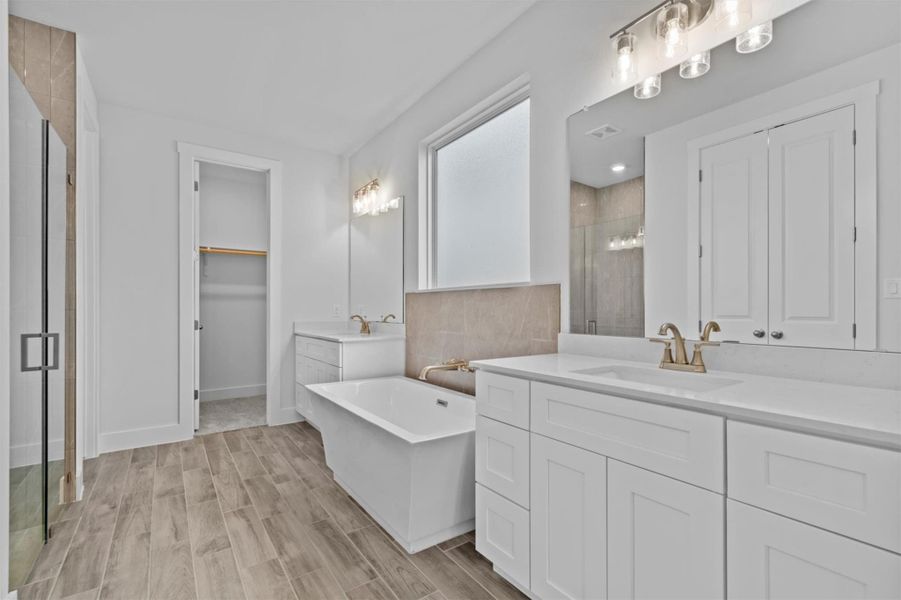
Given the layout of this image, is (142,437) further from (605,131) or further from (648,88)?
(648,88)

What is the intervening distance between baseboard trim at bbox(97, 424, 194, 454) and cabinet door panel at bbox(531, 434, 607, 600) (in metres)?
3.19

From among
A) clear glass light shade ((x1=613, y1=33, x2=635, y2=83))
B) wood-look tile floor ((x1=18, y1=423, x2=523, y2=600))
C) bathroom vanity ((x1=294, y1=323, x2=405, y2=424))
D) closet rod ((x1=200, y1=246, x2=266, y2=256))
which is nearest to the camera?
wood-look tile floor ((x1=18, y1=423, x2=523, y2=600))

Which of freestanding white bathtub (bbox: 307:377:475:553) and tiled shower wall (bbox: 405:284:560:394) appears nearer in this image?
freestanding white bathtub (bbox: 307:377:475:553)

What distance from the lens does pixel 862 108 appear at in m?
1.17

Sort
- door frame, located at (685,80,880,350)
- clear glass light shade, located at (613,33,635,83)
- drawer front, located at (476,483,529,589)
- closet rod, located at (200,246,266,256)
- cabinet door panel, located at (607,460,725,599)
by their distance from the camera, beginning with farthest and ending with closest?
closet rod, located at (200,246,266,256)
clear glass light shade, located at (613,33,635,83)
drawer front, located at (476,483,529,589)
door frame, located at (685,80,880,350)
cabinet door panel, located at (607,460,725,599)

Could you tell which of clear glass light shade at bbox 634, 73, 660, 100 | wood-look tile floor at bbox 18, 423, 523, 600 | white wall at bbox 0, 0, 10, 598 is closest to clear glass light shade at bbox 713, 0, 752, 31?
clear glass light shade at bbox 634, 73, 660, 100

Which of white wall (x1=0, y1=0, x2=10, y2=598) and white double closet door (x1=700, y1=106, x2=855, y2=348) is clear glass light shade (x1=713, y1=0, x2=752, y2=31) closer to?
white double closet door (x1=700, y1=106, x2=855, y2=348)

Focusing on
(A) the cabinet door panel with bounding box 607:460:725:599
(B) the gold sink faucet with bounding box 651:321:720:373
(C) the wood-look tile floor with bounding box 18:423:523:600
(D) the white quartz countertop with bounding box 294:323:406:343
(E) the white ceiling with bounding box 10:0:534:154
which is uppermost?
(E) the white ceiling with bounding box 10:0:534:154

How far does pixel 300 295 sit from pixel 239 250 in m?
1.19

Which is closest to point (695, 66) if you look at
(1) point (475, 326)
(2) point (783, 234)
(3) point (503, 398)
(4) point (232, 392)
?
(2) point (783, 234)

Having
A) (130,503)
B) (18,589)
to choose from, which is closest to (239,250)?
(130,503)

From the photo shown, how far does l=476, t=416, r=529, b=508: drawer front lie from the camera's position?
60.7 inches

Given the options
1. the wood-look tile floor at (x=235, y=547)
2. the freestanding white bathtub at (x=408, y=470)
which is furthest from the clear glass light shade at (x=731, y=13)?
the wood-look tile floor at (x=235, y=547)

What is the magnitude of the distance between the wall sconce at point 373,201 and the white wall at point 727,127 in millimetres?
2190
